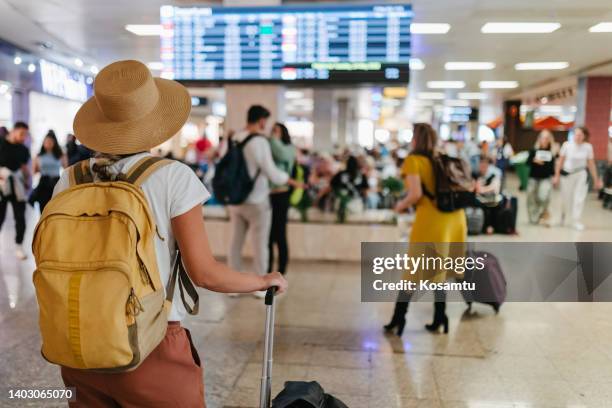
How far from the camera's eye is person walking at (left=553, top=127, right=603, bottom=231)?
3674mm

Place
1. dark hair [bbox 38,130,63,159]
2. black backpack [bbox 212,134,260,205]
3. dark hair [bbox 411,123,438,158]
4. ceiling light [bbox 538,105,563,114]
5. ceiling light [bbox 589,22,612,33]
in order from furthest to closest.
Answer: dark hair [bbox 38,130,63,159] → black backpack [bbox 212,134,260,205] → dark hair [bbox 411,123,438,158] → ceiling light [bbox 538,105,563,114] → ceiling light [bbox 589,22,612,33]

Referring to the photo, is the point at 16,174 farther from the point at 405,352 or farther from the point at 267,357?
the point at 267,357

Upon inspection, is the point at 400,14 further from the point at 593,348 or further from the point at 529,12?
the point at 593,348

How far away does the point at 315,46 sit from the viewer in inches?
203

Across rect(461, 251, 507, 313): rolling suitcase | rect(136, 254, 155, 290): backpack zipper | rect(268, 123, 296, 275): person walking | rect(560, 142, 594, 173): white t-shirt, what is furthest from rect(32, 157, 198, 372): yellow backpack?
rect(268, 123, 296, 275): person walking

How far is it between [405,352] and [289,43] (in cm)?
280

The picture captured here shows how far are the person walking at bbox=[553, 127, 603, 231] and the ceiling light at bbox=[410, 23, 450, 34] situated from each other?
1788 mm

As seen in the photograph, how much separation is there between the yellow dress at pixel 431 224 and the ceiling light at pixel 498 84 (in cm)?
170

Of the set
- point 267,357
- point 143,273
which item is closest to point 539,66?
point 267,357

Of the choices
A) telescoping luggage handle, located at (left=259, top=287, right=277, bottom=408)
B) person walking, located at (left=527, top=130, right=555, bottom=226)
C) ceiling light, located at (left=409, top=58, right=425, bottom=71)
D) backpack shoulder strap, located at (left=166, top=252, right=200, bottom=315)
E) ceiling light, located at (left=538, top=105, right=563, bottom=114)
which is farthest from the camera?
ceiling light, located at (left=409, top=58, right=425, bottom=71)

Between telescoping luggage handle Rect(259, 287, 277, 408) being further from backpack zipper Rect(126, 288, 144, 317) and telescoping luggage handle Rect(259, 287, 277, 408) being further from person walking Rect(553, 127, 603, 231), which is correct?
person walking Rect(553, 127, 603, 231)

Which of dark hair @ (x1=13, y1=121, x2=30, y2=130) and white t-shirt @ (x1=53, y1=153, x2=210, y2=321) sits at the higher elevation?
dark hair @ (x1=13, y1=121, x2=30, y2=130)

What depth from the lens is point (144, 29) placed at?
627cm

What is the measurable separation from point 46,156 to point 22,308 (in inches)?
103
